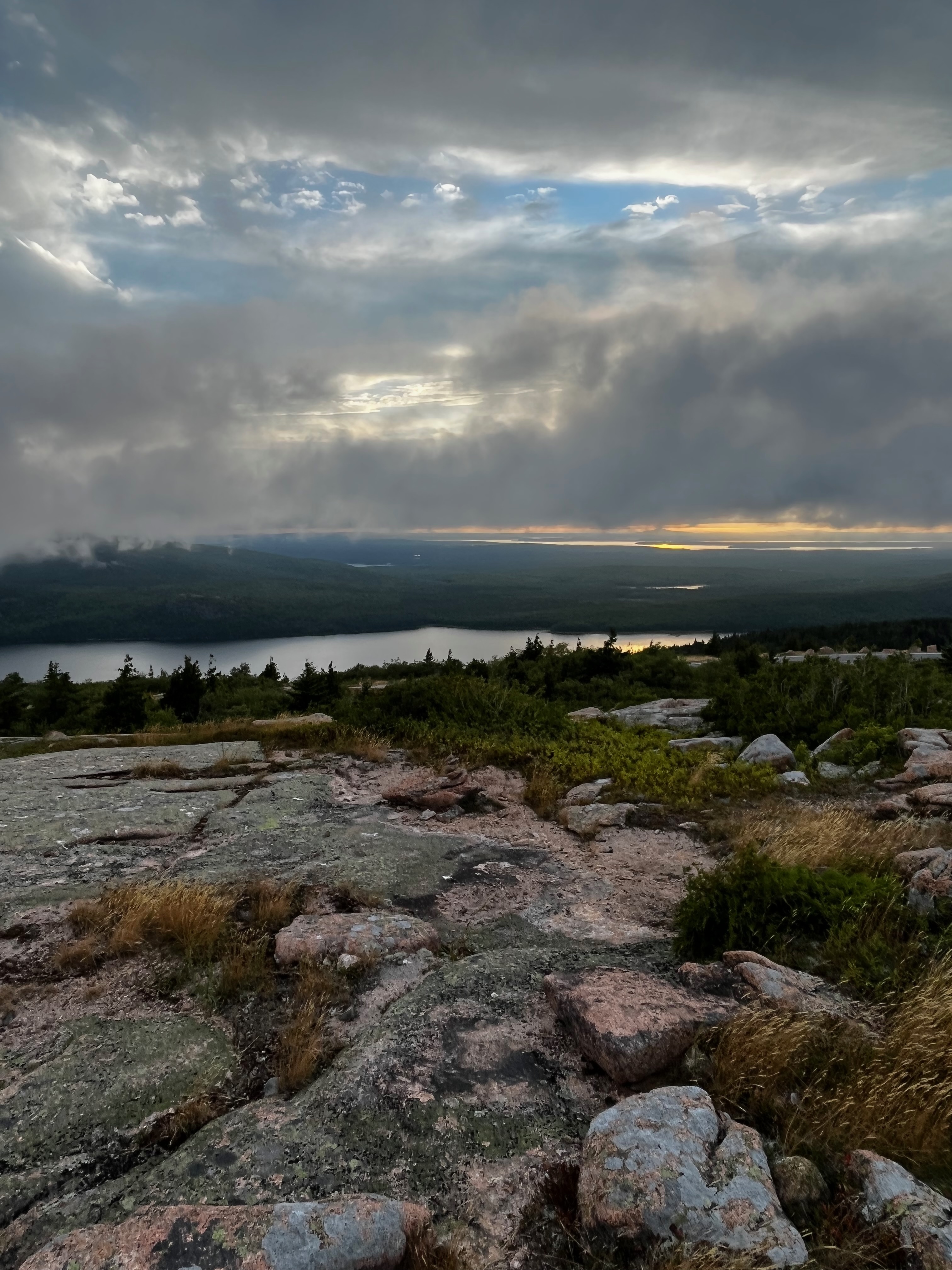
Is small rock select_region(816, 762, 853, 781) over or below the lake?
over

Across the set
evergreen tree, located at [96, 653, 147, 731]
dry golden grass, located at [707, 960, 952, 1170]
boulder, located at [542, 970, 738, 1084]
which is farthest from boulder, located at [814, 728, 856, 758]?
evergreen tree, located at [96, 653, 147, 731]

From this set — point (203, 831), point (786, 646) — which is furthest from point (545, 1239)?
point (786, 646)

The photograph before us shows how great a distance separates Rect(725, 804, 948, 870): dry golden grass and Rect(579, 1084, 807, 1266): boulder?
3560 mm

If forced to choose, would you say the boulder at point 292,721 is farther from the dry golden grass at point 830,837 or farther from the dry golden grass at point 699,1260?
the dry golden grass at point 699,1260

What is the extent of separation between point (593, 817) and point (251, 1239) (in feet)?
23.4

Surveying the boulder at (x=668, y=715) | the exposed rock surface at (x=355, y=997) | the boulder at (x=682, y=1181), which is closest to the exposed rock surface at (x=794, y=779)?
the exposed rock surface at (x=355, y=997)

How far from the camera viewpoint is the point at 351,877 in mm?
7184

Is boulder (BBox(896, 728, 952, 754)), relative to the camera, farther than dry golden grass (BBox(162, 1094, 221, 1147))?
Yes

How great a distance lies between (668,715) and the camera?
59.8ft

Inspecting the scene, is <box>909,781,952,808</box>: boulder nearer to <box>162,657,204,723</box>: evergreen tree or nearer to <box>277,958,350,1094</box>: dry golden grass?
<box>277,958,350,1094</box>: dry golden grass

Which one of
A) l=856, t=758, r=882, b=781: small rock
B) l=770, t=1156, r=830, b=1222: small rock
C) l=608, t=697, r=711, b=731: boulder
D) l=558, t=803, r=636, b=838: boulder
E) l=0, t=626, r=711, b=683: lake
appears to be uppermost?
l=770, t=1156, r=830, b=1222: small rock

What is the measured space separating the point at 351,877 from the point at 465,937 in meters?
1.78

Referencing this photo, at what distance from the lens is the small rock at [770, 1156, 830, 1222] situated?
2.90m

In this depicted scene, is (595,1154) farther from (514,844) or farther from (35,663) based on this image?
(35,663)
